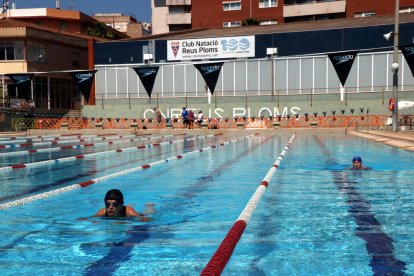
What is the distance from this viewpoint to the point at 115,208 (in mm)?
6449

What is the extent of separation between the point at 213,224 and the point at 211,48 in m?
37.2

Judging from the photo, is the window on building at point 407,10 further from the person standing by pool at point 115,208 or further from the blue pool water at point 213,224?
the person standing by pool at point 115,208

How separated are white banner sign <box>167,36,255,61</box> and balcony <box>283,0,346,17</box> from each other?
1610cm

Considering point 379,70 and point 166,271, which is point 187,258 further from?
point 379,70

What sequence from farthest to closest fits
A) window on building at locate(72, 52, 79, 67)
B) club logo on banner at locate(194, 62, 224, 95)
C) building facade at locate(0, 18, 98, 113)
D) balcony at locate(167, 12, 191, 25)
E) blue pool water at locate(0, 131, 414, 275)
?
1. balcony at locate(167, 12, 191, 25)
2. window on building at locate(72, 52, 79, 67)
3. building facade at locate(0, 18, 98, 113)
4. club logo on banner at locate(194, 62, 224, 95)
5. blue pool water at locate(0, 131, 414, 275)

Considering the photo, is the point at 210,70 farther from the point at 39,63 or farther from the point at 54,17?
the point at 54,17

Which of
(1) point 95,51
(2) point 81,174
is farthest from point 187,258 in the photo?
(1) point 95,51

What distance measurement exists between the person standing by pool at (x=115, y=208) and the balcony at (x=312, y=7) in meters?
50.9

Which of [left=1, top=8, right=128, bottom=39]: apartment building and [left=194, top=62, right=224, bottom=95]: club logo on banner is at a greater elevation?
[left=1, top=8, right=128, bottom=39]: apartment building

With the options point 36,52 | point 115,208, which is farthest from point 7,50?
point 115,208

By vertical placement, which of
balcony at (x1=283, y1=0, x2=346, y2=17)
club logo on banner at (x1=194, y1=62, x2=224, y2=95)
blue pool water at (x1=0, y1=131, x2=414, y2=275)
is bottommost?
blue pool water at (x1=0, y1=131, x2=414, y2=275)

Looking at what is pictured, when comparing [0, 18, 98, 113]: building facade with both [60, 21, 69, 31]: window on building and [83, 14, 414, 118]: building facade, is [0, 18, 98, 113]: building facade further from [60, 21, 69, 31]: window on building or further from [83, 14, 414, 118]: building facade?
[60, 21, 69, 31]: window on building

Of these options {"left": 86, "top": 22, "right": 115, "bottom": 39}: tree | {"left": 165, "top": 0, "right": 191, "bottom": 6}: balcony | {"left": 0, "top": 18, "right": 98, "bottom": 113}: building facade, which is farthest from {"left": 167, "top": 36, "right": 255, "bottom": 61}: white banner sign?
{"left": 86, "top": 22, "right": 115, "bottom": 39}: tree

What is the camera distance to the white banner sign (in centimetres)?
4131
